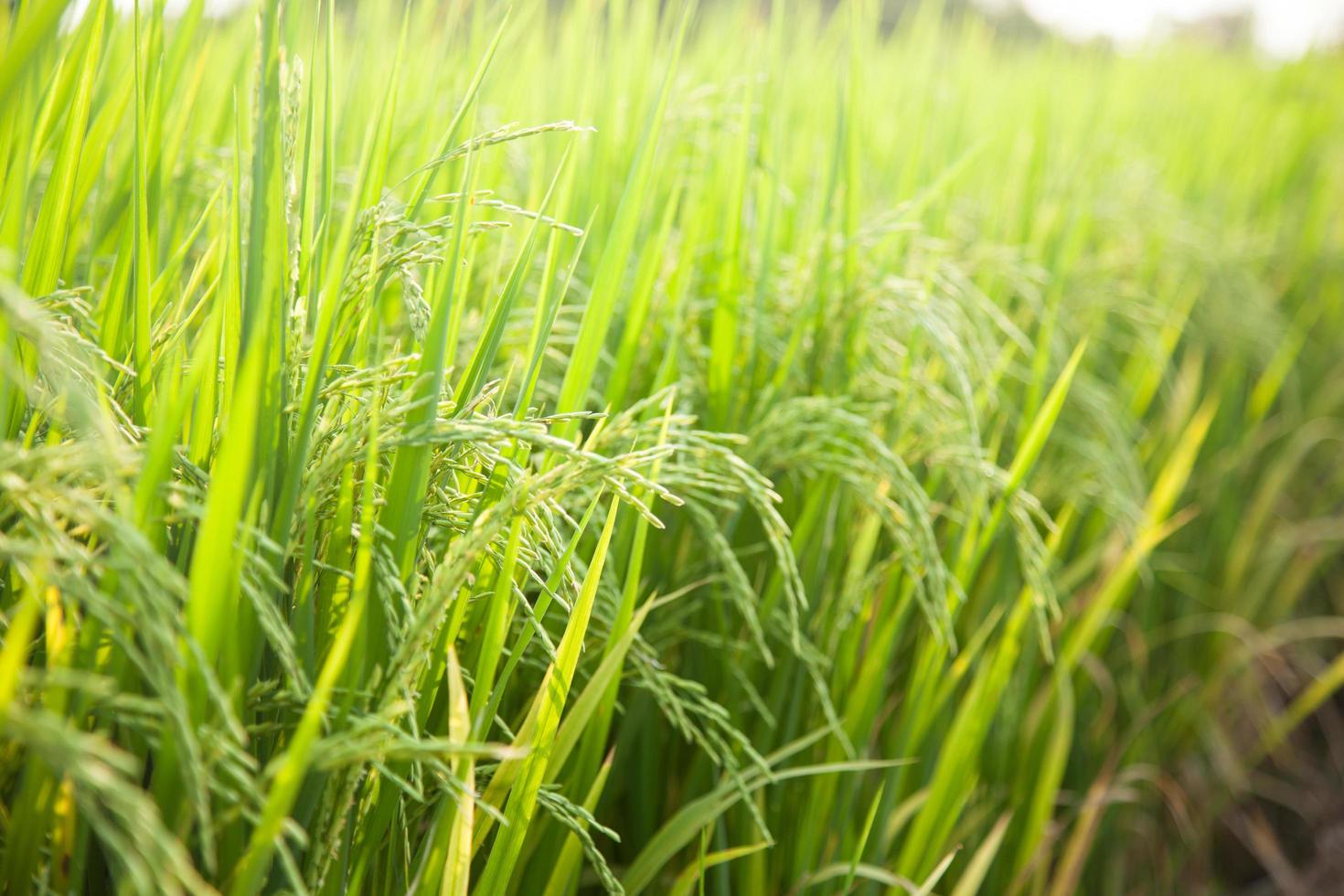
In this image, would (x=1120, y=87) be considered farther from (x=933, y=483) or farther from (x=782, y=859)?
(x=782, y=859)

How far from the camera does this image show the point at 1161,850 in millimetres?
1812

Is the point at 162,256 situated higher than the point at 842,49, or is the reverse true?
the point at 842,49

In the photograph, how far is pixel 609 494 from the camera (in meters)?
0.96

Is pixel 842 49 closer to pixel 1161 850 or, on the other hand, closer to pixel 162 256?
pixel 162 256

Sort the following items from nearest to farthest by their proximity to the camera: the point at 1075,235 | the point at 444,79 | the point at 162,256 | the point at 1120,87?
the point at 162,256
the point at 444,79
the point at 1075,235
the point at 1120,87

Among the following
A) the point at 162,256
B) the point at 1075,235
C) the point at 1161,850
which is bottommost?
the point at 1161,850

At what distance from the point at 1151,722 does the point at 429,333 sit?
1.72 metres

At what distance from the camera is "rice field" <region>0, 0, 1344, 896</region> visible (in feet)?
1.77

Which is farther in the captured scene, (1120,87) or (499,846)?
(1120,87)

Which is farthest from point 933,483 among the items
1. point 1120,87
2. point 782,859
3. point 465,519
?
point 1120,87

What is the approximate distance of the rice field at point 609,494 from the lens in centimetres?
54

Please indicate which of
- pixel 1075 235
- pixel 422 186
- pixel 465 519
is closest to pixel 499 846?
pixel 465 519

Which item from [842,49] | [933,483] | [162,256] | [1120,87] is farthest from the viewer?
[1120,87]

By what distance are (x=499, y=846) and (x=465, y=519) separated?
24cm
